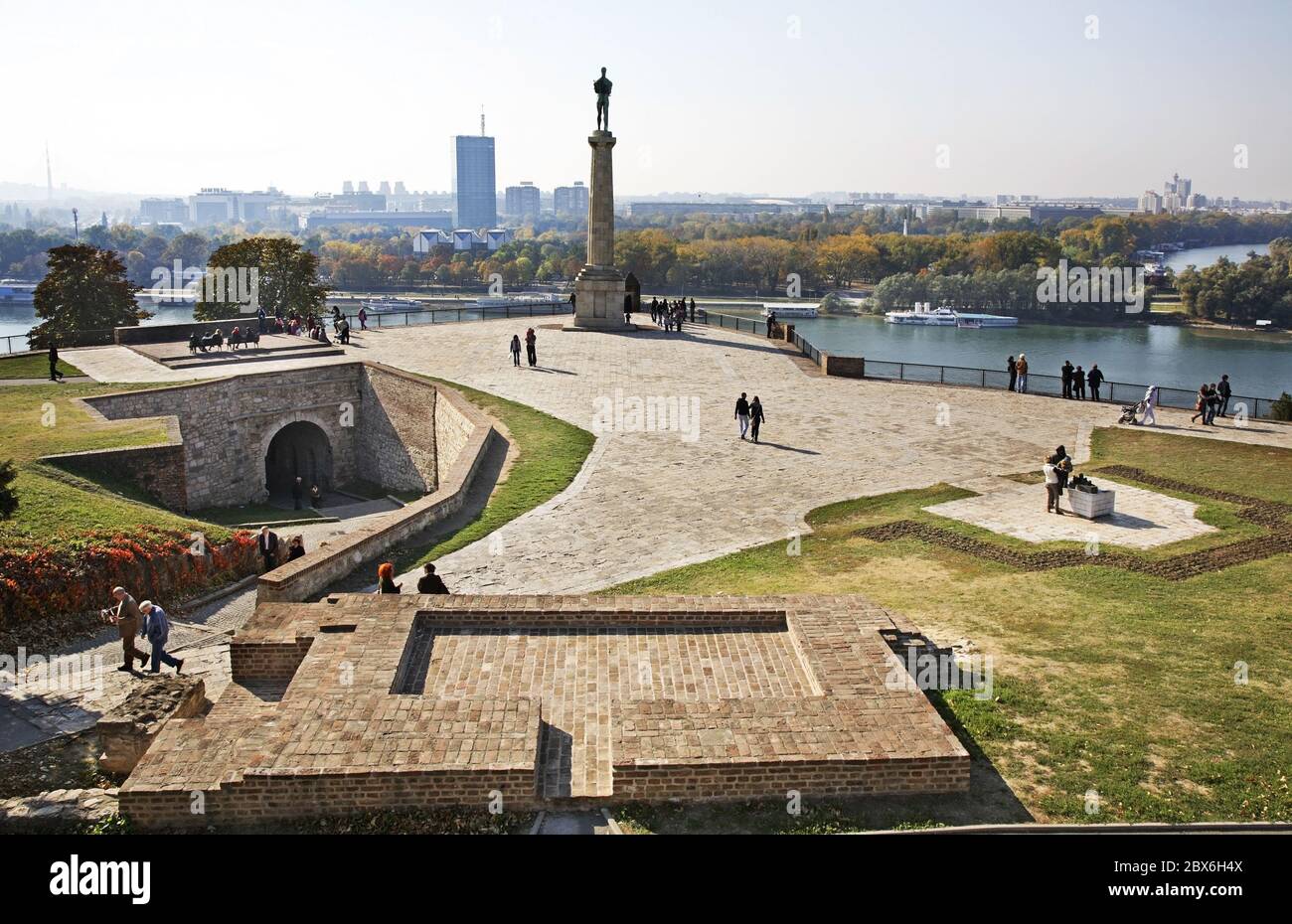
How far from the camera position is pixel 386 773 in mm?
7758

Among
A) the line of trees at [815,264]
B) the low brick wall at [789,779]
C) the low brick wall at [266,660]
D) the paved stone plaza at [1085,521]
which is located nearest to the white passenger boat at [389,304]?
the line of trees at [815,264]

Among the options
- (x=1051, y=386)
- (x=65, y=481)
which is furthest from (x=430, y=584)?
(x=1051, y=386)

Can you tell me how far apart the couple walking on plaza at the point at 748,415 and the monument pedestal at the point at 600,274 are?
17062 mm

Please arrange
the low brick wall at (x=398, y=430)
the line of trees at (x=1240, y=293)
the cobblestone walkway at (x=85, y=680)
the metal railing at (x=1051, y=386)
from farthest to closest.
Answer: the line of trees at (x=1240, y=293), the low brick wall at (x=398, y=430), the metal railing at (x=1051, y=386), the cobblestone walkway at (x=85, y=680)

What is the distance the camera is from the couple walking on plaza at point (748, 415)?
2205cm

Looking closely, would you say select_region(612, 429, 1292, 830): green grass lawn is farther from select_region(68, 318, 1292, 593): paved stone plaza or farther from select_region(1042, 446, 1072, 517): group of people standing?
select_region(1042, 446, 1072, 517): group of people standing

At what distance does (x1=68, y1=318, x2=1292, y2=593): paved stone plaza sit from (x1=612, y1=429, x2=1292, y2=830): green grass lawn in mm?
1180

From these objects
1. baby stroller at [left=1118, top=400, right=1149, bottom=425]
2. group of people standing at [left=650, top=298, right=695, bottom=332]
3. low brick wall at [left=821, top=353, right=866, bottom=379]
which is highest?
group of people standing at [left=650, top=298, right=695, bottom=332]

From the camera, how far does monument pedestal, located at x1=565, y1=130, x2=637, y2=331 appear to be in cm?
3853

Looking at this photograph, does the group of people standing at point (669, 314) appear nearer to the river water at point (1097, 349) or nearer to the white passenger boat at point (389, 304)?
the river water at point (1097, 349)

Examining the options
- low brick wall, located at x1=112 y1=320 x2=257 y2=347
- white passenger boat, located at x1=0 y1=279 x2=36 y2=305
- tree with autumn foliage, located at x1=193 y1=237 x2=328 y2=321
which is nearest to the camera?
low brick wall, located at x1=112 y1=320 x2=257 y2=347

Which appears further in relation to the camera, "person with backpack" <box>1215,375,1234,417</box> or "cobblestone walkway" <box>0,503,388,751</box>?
"person with backpack" <box>1215,375,1234,417</box>

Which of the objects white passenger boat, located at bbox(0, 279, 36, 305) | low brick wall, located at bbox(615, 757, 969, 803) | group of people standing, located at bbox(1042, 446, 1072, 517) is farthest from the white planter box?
white passenger boat, located at bbox(0, 279, 36, 305)
